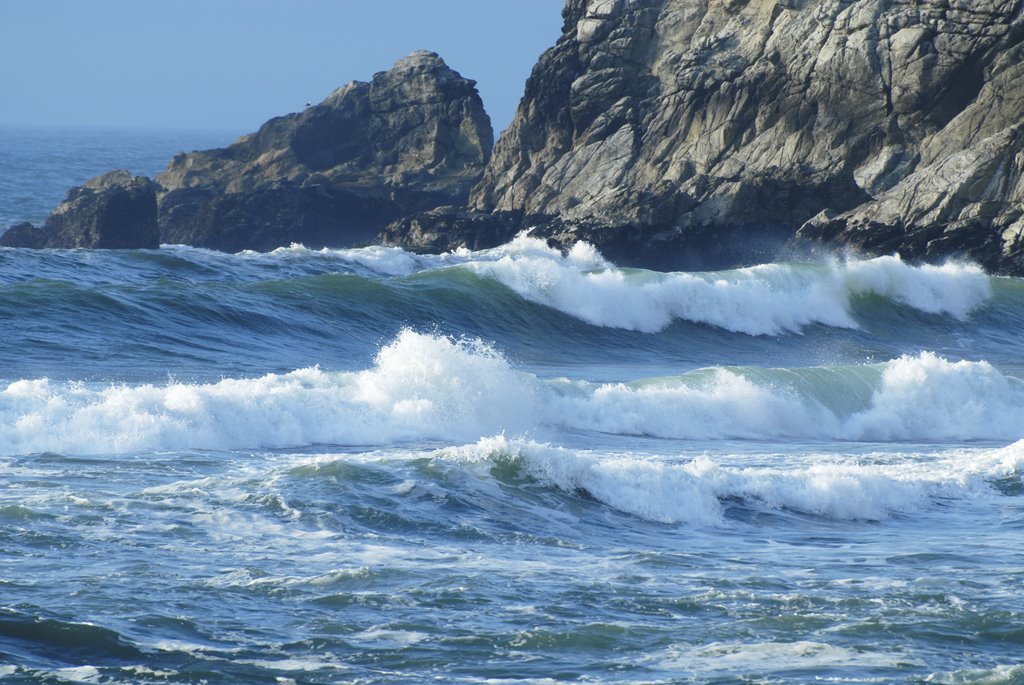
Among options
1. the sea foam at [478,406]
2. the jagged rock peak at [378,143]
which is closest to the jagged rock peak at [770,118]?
the jagged rock peak at [378,143]

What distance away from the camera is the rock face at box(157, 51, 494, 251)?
2058 inches

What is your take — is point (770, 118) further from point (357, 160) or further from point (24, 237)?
point (24, 237)

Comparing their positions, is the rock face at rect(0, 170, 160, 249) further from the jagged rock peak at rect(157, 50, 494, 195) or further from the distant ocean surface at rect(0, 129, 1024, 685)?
the distant ocean surface at rect(0, 129, 1024, 685)

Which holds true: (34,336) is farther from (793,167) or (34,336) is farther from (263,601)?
(793,167)

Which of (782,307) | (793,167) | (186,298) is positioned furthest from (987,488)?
(793,167)

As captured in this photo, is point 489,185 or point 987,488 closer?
point 987,488

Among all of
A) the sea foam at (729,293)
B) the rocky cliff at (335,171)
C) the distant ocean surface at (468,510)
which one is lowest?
the distant ocean surface at (468,510)

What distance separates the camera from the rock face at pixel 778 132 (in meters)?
38.5

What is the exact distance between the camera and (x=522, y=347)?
84.3ft

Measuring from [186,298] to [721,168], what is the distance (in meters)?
23.5

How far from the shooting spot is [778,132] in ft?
146

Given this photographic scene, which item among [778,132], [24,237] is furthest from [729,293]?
[24,237]

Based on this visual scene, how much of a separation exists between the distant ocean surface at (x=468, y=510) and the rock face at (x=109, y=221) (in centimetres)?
2027

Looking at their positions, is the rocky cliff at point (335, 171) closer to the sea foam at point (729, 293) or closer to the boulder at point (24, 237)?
the boulder at point (24, 237)
